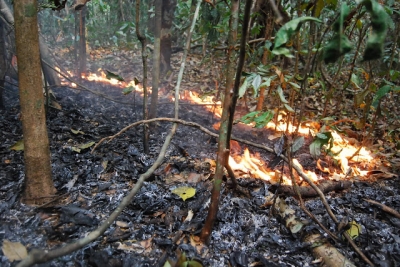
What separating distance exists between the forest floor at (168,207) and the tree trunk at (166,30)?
3.19 metres

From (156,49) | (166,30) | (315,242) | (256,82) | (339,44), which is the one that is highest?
(166,30)

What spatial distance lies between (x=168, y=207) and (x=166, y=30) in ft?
15.7

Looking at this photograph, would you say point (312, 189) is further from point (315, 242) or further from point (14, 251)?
point (14, 251)

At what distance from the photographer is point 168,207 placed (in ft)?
7.89

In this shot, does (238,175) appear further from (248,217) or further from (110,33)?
(110,33)

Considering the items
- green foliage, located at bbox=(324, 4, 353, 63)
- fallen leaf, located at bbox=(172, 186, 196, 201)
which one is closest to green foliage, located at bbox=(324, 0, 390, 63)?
green foliage, located at bbox=(324, 4, 353, 63)

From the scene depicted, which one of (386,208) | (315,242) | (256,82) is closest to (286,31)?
(256,82)

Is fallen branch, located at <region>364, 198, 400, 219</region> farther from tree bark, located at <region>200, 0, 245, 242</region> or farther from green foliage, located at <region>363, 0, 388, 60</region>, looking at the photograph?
green foliage, located at <region>363, 0, 388, 60</region>

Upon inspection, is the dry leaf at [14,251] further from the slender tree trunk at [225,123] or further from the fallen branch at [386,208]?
the fallen branch at [386,208]

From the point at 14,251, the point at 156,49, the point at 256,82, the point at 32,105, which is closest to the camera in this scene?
the point at 14,251

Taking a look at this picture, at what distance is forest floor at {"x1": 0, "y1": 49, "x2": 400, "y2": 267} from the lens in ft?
6.53

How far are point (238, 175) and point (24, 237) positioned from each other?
1786mm

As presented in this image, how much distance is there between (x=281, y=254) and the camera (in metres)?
2.05

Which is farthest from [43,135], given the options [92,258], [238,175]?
[238,175]
